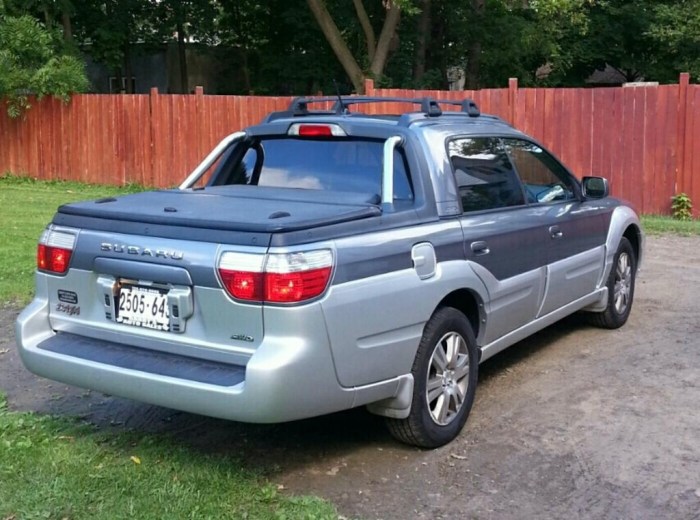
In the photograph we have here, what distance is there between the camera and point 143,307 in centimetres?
443

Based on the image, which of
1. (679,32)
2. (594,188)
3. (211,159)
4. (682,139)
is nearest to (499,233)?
(594,188)

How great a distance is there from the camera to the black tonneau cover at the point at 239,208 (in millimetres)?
4219

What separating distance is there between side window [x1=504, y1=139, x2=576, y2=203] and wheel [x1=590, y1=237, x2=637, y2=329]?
964mm

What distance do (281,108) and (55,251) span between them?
1280 centimetres

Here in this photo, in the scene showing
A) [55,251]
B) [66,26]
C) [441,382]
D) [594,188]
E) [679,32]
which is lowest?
[441,382]

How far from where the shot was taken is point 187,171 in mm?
18156

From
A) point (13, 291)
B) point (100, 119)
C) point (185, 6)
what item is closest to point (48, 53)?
point (100, 119)

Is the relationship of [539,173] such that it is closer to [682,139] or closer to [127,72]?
[682,139]

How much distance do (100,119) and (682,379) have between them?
51.3 ft

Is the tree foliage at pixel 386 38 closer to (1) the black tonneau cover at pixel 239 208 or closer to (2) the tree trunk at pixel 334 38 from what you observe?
(2) the tree trunk at pixel 334 38

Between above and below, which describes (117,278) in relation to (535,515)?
above

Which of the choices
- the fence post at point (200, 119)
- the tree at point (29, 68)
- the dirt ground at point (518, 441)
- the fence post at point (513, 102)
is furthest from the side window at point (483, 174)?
the tree at point (29, 68)

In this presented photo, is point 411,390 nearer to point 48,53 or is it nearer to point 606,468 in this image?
point 606,468

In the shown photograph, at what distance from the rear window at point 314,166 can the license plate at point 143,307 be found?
1.38 m
